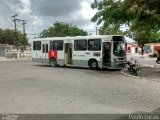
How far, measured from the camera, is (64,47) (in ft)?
Result: 99.0

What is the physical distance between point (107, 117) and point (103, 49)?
1762 centimetres

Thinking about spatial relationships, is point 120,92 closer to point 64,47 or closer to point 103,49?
point 103,49

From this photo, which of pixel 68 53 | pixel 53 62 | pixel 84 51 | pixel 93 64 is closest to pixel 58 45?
pixel 68 53

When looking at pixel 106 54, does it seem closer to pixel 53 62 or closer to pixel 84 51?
pixel 84 51

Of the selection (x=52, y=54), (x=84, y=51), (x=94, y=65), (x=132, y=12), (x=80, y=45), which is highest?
(x=132, y=12)

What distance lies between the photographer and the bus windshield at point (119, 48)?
2611cm

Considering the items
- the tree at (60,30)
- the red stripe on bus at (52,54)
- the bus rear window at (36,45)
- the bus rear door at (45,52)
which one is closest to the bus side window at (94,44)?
the red stripe on bus at (52,54)

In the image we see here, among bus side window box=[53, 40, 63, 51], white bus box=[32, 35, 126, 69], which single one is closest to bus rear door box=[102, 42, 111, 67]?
white bus box=[32, 35, 126, 69]

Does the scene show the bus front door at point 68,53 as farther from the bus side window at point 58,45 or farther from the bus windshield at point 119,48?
the bus windshield at point 119,48

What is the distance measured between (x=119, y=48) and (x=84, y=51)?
309 centimetres

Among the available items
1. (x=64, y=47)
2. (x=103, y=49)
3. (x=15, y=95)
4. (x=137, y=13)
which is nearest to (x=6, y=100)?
(x=15, y=95)

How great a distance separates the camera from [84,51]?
→ 92.1 feet

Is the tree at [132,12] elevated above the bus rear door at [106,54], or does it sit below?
above

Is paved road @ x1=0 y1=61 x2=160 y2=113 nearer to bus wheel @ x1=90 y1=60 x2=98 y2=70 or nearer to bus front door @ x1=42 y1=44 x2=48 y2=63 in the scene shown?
bus wheel @ x1=90 y1=60 x2=98 y2=70
